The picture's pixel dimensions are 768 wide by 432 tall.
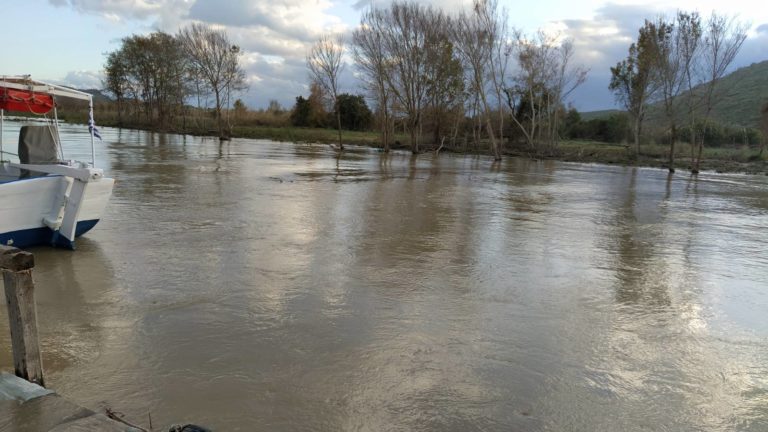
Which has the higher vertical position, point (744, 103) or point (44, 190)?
point (744, 103)

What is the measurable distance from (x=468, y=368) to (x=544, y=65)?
41.1 m

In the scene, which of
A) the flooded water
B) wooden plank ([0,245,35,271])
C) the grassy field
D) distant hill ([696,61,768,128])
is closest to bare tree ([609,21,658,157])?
the grassy field

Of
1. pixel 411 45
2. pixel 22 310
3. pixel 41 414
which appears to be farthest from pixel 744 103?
pixel 41 414

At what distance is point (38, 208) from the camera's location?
25.0 feet

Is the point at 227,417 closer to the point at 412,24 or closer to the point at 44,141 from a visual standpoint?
the point at 44,141

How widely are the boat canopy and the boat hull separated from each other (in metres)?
1.58

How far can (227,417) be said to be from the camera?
144 inches

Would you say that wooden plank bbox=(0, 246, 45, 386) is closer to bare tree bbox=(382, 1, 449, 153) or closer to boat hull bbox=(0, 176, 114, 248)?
boat hull bbox=(0, 176, 114, 248)

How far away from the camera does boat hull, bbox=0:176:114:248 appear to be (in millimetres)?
7246

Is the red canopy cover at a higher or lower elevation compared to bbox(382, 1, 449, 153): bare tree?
lower

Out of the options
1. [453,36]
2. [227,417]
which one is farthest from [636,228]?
[453,36]

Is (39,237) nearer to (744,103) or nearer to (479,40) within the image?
(479,40)

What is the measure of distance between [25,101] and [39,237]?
263 centimetres

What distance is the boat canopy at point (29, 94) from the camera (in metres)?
8.05
